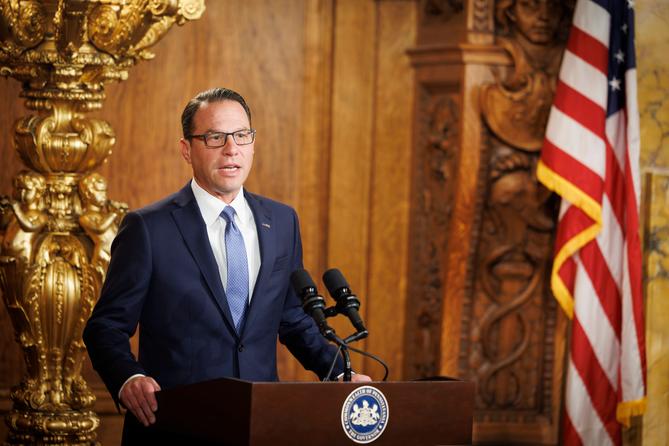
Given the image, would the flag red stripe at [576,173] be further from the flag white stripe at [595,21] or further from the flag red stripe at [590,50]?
the flag white stripe at [595,21]

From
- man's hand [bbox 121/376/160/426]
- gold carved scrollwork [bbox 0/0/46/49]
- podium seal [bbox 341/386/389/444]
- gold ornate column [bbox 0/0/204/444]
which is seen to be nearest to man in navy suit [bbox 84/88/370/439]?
man's hand [bbox 121/376/160/426]

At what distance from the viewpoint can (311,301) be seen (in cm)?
276

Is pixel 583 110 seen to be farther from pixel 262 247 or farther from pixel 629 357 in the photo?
pixel 262 247

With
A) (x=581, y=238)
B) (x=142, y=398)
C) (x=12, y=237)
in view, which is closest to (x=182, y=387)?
(x=142, y=398)

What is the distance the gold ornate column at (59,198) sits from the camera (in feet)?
13.9

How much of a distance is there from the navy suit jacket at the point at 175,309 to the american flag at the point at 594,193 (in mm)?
2172

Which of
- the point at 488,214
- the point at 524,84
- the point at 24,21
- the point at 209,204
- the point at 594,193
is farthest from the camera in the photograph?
the point at 488,214

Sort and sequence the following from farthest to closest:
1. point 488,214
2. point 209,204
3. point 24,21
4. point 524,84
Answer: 1. point 488,214
2. point 524,84
3. point 24,21
4. point 209,204

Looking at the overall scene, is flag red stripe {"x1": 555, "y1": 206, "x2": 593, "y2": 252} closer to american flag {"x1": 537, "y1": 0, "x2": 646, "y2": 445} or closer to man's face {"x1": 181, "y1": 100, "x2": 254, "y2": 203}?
american flag {"x1": 537, "y1": 0, "x2": 646, "y2": 445}

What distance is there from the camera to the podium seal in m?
2.69

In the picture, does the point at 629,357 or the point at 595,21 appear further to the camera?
the point at 595,21

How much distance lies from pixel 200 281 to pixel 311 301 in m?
0.44

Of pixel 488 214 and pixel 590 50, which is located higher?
pixel 590 50

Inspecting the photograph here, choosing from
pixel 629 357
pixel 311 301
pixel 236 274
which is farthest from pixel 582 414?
pixel 311 301
